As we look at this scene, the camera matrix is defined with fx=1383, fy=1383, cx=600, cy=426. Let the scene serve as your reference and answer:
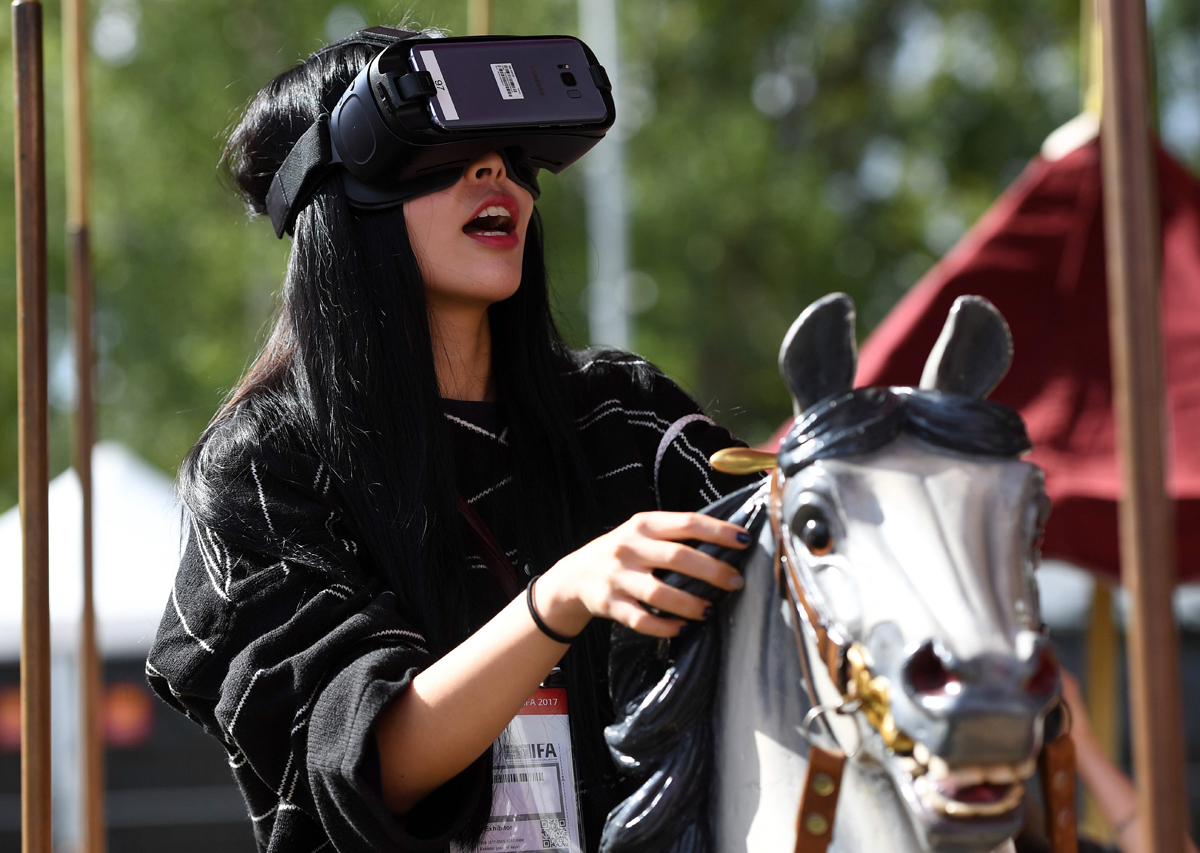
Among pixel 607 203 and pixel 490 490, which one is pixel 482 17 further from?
pixel 607 203

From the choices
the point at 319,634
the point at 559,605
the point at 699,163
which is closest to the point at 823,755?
the point at 559,605

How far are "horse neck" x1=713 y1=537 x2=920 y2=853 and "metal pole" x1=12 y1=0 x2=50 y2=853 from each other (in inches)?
31.2

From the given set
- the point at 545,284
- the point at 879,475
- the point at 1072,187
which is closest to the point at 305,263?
the point at 545,284

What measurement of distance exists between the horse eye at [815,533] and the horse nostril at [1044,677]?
0.55 ft

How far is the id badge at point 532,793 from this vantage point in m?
1.42

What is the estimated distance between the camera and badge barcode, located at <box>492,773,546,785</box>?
1425mm

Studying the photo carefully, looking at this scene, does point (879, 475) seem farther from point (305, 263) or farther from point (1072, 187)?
point (1072, 187)

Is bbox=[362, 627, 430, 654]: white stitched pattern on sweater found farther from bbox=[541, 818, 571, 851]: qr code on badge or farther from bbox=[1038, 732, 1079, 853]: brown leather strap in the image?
bbox=[1038, 732, 1079, 853]: brown leather strap

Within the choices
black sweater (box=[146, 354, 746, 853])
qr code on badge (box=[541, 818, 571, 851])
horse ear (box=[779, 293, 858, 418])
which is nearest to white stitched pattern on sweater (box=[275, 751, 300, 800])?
black sweater (box=[146, 354, 746, 853])

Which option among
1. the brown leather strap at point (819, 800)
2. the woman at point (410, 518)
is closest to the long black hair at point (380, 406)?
the woman at point (410, 518)

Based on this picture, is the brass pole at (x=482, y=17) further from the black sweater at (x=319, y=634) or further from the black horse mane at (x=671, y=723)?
the black horse mane at (x=671, y=723)

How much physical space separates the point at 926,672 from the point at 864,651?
0.18 feet

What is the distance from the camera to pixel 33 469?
154 centimetres

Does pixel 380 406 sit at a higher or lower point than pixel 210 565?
higher
